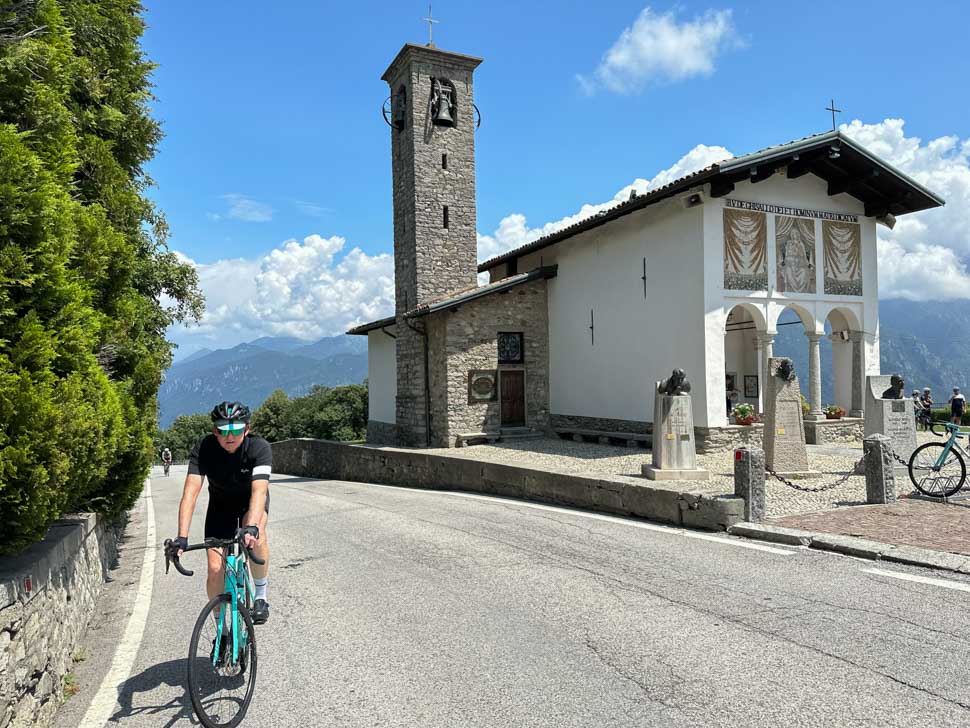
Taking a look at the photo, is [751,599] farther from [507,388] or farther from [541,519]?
[507,388]

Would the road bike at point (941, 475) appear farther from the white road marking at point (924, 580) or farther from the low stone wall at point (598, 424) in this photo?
the low stone wall at point (598, 424)

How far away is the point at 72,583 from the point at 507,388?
16826 millimetres

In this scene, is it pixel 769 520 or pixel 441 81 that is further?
pixel 441 81

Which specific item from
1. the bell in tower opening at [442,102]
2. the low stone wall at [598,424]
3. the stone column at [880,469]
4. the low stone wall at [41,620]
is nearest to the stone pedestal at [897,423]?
the stone column at [880,469]

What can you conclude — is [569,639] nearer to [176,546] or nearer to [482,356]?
[176,546]

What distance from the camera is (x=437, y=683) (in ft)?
13.3

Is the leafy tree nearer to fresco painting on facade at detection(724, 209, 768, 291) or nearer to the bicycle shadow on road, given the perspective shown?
fresco painting on facade at detection(724, 209, 768, 291)

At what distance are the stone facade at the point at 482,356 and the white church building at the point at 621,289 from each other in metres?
0.05

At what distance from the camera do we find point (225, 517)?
444cm

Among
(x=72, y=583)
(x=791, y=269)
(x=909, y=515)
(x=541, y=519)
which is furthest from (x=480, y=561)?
(x=791, y=269)

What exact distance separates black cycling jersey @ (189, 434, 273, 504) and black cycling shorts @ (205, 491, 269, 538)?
37mm

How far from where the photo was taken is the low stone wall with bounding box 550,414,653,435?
17781 millimetres

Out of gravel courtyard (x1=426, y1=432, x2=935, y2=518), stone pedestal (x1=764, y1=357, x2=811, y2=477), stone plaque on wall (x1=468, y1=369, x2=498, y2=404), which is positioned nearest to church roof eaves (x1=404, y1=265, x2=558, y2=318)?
stone plaque on wall (x1=468, y1=369, x2=498, y2=404)

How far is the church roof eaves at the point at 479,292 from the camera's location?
763 inches
